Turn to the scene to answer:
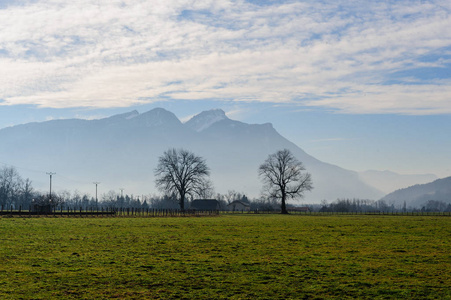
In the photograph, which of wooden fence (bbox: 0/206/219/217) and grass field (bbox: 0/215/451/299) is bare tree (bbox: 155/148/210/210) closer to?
wooden fence (bbox: 0/206/219/217)

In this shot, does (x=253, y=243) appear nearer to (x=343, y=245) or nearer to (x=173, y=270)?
(x=343, y=245)

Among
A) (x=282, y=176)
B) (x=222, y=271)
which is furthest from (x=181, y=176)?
(x=222, y=271)

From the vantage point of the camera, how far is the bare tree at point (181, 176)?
117 m

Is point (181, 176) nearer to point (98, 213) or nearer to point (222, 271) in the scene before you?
point (98, 213)

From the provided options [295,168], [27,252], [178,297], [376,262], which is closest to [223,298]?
[178,297]

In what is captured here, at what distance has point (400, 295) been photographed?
12.8 m

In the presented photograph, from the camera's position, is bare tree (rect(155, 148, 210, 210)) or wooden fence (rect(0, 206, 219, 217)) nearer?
wooden fence (rect(0, 206, 219, 217))

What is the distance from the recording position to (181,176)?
120 metres

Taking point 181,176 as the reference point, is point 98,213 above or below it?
below

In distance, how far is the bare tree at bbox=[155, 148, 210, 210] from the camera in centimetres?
11669

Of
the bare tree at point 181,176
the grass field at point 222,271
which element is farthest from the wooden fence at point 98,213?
the grass field at point 222,271

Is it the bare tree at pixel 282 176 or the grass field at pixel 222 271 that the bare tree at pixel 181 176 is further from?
the grass field at pixel 222 271

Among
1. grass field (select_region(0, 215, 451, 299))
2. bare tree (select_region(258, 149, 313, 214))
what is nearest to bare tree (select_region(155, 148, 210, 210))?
bare tree (select_region(258, 149, 313, 214))

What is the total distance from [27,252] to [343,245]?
1483cm
